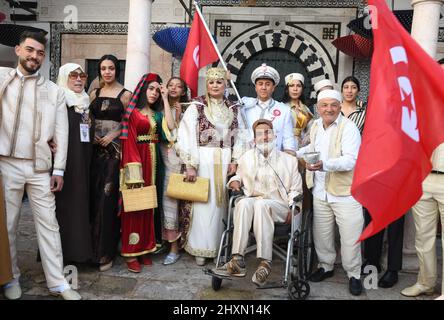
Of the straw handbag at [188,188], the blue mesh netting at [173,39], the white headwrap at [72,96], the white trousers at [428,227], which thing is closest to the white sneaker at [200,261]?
the straw handbag at [188,188]

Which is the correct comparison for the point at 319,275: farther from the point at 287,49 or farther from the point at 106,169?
the point at 287,49

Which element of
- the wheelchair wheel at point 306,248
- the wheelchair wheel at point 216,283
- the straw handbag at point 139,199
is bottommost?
the wheelchair wheel at point 216,283

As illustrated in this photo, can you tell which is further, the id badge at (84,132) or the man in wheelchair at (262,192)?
the id badge at (84,132)

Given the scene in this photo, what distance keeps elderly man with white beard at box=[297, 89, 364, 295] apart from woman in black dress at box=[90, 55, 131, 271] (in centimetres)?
176

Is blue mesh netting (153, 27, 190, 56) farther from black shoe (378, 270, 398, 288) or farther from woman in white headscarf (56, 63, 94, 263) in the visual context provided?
black shoe (378, 270, 398, 288)

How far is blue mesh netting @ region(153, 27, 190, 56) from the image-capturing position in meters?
6.48

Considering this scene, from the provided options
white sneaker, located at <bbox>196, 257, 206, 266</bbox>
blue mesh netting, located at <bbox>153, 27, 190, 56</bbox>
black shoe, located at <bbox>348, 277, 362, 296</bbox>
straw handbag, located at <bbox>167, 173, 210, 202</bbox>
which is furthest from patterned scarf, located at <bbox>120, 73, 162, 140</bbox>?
blue mesh netting, located at <bbox>153, 27, 190, 56</bbox>

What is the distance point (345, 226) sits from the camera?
11.6 feet

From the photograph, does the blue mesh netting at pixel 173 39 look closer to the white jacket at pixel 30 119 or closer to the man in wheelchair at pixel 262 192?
the man in wheelchair at pixel 262 192

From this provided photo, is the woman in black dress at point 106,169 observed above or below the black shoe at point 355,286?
above

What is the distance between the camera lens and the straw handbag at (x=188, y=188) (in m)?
3.94

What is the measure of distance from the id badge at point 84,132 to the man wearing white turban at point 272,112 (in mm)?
1539

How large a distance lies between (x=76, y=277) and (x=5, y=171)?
106cm

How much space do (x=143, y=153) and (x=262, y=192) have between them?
117 centimetres
